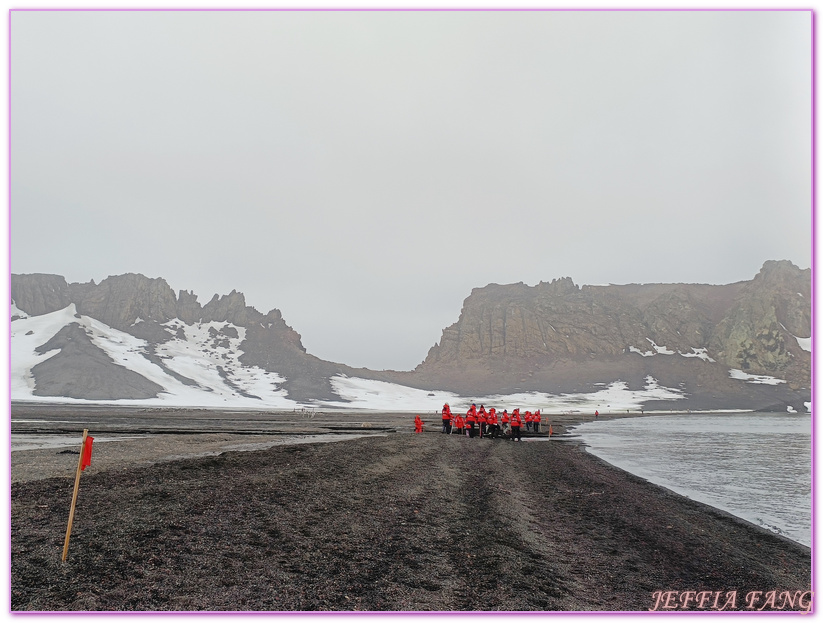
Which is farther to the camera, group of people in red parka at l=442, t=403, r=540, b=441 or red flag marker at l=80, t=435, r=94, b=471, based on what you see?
group of people in red parka at l=442, t=403, r=540, b=441

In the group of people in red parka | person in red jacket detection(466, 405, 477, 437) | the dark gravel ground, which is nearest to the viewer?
the dark gravel ground

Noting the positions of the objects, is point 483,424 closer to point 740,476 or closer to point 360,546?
point 740,476

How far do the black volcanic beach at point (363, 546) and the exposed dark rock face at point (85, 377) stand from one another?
155m

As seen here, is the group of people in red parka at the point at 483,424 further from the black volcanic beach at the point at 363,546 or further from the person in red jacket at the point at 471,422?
the black volcanic beach at the point at 363,546

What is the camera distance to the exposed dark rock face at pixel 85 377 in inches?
5694

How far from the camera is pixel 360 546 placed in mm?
8469

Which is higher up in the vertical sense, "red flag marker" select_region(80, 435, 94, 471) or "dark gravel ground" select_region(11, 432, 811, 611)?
"red flag marker" select_region(80, 435, 94, 471)

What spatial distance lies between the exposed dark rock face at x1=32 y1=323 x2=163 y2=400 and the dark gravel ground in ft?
513

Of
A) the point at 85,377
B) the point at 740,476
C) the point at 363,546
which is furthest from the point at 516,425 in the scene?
the point at 85,377

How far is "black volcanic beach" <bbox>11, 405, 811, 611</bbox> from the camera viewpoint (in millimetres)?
6336

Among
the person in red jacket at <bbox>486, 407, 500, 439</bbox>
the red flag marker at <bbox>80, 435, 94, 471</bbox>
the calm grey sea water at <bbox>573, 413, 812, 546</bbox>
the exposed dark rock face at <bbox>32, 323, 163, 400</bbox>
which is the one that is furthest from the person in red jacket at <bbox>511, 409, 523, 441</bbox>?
the exposed dark rock face at <bbox>32, 323, 163, 400</bbox>

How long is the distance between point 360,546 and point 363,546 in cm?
5

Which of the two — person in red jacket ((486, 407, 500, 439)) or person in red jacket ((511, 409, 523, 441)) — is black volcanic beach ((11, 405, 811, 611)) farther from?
person in red jacket ((486, 407, 500, 439))

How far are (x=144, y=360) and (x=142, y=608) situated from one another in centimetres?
21523
